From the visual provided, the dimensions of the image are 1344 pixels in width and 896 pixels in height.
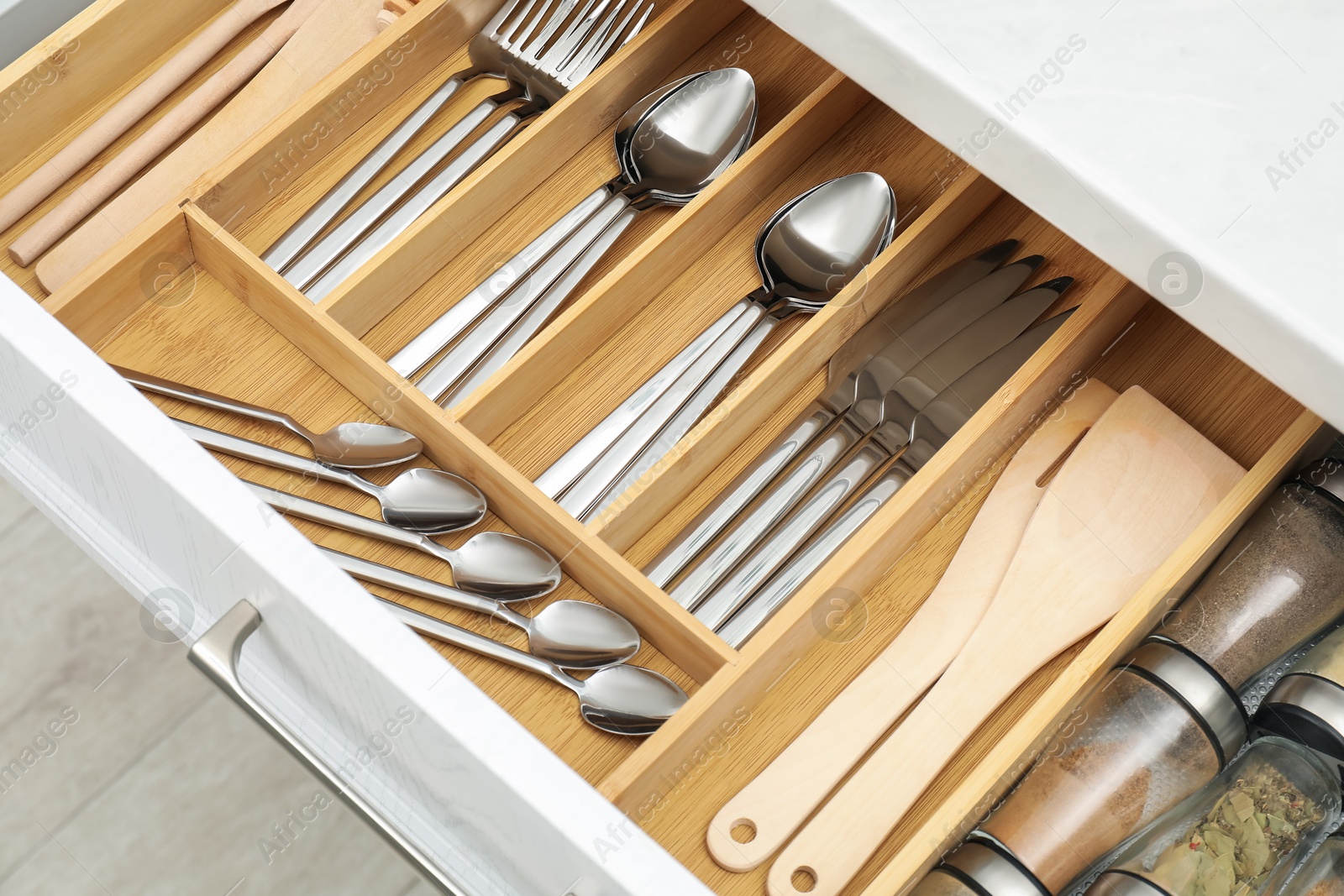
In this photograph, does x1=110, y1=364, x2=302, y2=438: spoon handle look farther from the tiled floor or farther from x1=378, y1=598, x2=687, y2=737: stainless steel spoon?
the tiled floor

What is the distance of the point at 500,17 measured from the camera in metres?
0.89

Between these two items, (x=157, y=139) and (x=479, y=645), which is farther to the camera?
(x=157, y=139)

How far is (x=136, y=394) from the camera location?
53 centimetres

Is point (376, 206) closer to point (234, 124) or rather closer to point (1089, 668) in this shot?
point (234, 124)

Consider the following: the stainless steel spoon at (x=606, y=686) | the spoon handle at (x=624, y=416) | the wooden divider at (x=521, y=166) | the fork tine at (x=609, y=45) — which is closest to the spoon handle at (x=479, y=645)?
the stainless steel spoon at (x=606, y=686)

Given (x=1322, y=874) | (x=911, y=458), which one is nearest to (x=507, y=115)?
(x=911, y=458)

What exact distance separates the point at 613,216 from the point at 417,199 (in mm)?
139

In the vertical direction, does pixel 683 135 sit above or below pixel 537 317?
above

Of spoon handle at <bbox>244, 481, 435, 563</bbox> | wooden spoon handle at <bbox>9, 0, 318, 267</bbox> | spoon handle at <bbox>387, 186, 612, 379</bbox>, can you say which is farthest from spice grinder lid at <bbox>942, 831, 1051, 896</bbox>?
wooden spoon handle at <bbox>9, 0, 318, 267</bbox>

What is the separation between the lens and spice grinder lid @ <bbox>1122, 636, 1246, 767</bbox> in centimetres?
67

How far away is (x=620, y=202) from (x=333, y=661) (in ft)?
1.46

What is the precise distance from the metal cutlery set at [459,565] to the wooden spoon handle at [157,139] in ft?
0.42

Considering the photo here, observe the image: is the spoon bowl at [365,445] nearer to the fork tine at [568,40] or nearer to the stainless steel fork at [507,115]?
the stainless steel fork at [507,115]

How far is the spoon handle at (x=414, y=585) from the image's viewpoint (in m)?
0.73
